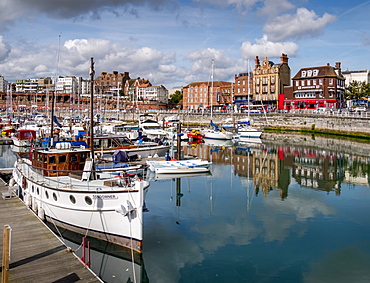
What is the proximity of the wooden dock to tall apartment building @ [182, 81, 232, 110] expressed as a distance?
109 metres

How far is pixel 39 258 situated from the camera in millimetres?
12547

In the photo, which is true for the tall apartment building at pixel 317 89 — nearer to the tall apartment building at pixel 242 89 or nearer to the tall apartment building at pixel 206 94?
the tall apartment building at pixel 242 89

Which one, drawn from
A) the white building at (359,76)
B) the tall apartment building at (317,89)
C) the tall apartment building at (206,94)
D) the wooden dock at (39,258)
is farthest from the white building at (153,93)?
the wooden dock at (39,258)

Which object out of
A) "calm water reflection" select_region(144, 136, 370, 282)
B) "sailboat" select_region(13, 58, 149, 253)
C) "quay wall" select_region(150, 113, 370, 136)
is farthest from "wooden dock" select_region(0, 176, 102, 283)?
"quay wall" select_region(150, 113, 370, 136)

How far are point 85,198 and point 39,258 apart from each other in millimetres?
3862

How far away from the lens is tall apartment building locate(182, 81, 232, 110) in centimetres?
12452

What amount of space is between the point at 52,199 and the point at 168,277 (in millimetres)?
7624

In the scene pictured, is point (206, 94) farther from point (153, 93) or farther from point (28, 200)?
point (28, 200)

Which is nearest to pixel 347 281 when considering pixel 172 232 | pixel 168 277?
pixel 168 277

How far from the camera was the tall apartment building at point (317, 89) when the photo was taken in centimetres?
9419

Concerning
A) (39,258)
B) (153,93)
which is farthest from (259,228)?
(153,93)

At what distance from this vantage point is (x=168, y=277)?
1388 cm

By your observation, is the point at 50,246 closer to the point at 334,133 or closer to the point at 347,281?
the point at 347,281

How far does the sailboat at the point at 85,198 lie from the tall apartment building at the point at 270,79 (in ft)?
306
